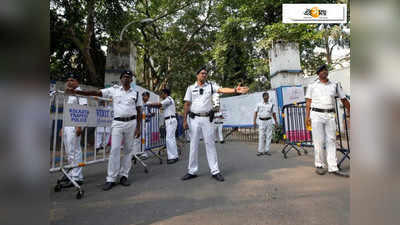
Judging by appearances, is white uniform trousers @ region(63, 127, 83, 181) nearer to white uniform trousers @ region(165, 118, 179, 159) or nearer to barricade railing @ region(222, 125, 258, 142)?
white uniform trousers @ region(165, 118, 179, 159)

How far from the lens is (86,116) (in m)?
3.91

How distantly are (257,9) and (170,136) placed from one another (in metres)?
12.9

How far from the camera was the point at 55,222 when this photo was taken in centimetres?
237

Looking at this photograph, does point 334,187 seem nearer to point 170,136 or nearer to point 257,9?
point 170,136

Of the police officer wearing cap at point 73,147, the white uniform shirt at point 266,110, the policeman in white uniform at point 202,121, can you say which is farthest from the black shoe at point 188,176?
the white uniform shirt at point 266,110

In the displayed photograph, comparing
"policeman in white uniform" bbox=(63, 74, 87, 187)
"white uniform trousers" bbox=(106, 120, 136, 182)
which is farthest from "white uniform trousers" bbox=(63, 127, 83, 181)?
"white uniform trousers" bbox=(106, 120, 136, 182)

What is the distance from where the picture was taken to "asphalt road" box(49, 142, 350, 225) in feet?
7.50

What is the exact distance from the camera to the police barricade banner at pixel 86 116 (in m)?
3.57

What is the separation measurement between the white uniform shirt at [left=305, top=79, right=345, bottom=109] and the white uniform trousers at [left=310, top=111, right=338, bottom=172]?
0.17 meters

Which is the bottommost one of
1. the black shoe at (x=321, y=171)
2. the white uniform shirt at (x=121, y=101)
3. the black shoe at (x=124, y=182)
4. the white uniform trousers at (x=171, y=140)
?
the black shoe at (x=124, y=182)

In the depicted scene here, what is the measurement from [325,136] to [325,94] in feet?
2.65

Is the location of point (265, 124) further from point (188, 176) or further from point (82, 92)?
point (82, 92)

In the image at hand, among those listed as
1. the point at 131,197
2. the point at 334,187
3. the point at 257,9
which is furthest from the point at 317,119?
the point at 257,9

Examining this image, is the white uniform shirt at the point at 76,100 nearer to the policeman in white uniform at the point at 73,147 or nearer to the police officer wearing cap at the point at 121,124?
the policeman in white uniform at the point at 73,147
